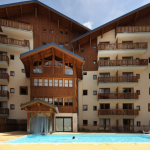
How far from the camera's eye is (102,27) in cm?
2817

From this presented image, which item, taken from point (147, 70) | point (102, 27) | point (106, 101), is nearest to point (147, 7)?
point (102, 27)

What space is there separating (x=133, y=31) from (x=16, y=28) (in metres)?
21.4

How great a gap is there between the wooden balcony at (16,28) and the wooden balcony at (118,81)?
15879 mm

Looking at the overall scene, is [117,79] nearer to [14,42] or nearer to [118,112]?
[118,112]

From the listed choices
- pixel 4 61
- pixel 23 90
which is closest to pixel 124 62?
pixel 23 90

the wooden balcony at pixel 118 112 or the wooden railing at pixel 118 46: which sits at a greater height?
the wooden railing at pixel 118 46

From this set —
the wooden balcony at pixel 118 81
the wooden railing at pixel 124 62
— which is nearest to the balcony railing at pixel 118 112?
the wooden balcony at pixel 118 81

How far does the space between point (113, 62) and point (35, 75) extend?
562 inches

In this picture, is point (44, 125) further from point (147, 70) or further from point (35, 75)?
point (147, 70)

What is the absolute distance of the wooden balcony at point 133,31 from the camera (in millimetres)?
28062

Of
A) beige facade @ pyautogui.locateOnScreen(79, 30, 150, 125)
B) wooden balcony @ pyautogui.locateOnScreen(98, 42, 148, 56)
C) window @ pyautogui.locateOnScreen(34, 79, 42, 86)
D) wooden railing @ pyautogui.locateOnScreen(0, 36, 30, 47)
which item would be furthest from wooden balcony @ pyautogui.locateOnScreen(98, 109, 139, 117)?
wooden railing @ pyautogui.locateOnScreen(0, 36, 30, 47)

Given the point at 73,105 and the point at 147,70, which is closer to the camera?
the point at 73,105

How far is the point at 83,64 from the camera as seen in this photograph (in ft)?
81.9

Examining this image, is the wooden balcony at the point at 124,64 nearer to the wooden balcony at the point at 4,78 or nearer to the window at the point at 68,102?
the window at the point at 68,102
